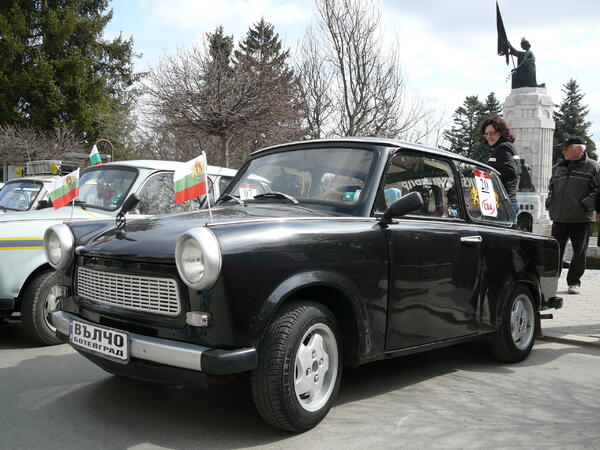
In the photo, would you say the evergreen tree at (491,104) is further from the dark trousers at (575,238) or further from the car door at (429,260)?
the car door at (429,260)

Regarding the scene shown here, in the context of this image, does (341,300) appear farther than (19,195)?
No

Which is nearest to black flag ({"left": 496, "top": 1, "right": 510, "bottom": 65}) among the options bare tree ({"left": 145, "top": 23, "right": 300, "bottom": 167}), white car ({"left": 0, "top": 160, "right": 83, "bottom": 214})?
bare tree ({"left": 145, "top": 23, "right": 300, "bottom": 167})

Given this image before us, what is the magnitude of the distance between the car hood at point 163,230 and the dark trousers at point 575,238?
226 inches

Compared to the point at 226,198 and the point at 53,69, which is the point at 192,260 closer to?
the point at 226,198

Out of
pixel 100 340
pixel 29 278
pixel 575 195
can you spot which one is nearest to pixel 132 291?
pixel 100 340

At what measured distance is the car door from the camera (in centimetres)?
393

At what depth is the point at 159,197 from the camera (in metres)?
6.41

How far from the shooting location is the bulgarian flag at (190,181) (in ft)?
13.1

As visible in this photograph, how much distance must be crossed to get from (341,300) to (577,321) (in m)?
4.45

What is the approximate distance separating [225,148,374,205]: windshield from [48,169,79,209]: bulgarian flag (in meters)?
1.91

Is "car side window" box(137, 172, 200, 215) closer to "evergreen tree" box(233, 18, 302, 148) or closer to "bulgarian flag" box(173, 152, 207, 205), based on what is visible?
"bulgarian flag" box(173, 152, 207, 205)

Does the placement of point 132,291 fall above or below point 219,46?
below

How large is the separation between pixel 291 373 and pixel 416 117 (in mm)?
19022

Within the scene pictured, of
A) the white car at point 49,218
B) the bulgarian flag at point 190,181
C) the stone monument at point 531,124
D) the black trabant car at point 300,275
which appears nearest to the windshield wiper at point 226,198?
the black trabant car at point 300,275
